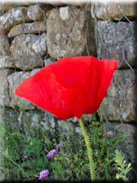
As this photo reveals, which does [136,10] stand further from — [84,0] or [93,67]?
[93,67]

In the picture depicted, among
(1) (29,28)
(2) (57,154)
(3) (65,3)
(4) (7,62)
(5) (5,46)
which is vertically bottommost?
(2) (57,154)

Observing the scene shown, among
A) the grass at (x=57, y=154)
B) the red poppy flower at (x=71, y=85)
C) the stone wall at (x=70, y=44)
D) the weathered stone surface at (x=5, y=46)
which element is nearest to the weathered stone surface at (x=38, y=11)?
the stone wall at (x=70, y=44)

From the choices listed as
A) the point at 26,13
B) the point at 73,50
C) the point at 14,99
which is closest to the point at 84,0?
the point at 73,50

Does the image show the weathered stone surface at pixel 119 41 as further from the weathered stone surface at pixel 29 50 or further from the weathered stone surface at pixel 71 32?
the weathered stone surface at pixel 29 50

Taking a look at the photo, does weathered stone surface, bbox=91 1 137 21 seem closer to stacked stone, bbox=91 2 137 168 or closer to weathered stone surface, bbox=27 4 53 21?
stacked stone, bbox=91 2 137 168

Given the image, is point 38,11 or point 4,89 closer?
point 38,11

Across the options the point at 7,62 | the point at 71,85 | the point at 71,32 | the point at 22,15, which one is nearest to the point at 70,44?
the point at 71,32

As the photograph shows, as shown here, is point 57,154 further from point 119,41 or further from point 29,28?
point 29,28

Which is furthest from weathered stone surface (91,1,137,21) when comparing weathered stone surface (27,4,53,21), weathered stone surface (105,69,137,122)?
weathered stone surface (27,4,53,21)
